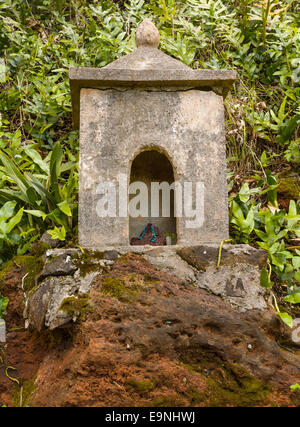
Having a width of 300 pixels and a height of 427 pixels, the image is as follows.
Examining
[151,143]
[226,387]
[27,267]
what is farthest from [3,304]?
[226,387]

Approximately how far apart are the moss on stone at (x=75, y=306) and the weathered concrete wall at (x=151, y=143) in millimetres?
472

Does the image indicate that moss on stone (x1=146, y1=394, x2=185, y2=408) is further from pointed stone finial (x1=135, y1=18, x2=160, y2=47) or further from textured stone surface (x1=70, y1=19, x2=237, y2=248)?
pointed stone finial (x1=135, y1=18, x2=160, y2=47)

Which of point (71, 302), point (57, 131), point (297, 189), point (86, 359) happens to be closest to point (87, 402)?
point (86, 359)

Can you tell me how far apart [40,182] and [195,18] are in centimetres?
297

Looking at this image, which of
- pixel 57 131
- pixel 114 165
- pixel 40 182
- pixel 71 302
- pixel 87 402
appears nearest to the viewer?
pixel 87 402

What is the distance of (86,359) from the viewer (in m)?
2.57

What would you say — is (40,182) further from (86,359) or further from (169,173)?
(86,359)

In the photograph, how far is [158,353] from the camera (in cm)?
267

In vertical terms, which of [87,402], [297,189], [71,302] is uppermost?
[297,189]

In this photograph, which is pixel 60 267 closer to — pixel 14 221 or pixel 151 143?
pixel 14 221

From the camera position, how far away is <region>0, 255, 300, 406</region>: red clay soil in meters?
2.57

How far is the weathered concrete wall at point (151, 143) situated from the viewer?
3170 millimetres

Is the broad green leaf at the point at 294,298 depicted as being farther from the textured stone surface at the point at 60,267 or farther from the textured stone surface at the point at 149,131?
the textured stone surface at the point at 60,267

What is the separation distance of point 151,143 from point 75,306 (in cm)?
127
